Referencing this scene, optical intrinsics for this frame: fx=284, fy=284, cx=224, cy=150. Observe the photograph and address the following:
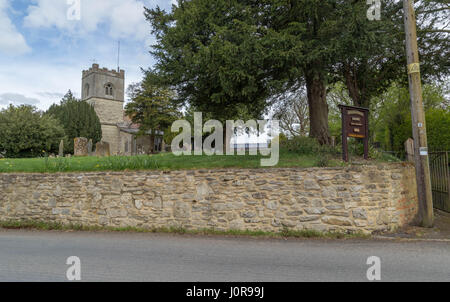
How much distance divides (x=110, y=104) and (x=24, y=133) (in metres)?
29.6

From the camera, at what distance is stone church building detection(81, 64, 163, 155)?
1869 inches

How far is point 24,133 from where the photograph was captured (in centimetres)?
2234

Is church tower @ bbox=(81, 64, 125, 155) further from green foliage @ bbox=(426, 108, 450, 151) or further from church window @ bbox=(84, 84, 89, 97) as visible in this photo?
green foliage @ bbox=(426, 108, 450, 151)

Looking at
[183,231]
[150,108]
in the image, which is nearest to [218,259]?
[183,231]

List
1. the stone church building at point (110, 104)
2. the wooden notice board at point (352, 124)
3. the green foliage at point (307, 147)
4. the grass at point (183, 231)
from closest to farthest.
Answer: the grass at point (183, 231) < the wooden notice board at point (352, 124) < the green foliage at point (307, 147) < the stone church building at point (110, 104)

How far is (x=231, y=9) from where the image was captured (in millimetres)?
9375

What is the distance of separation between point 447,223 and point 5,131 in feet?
89.2

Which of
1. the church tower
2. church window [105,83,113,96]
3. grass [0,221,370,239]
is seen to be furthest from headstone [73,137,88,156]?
church window [105,83,113,96]

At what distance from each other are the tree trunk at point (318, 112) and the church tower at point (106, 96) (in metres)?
41.3

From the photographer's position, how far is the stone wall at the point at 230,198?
7.18 m

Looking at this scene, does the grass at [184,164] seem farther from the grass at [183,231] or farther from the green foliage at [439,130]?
the green foliage at [439,130]

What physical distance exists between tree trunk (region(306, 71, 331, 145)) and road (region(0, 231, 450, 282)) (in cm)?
568

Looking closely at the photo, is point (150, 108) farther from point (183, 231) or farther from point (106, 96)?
point (183, 231)

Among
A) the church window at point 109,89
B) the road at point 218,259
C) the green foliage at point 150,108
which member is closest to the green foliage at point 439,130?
the road at point 218,259
